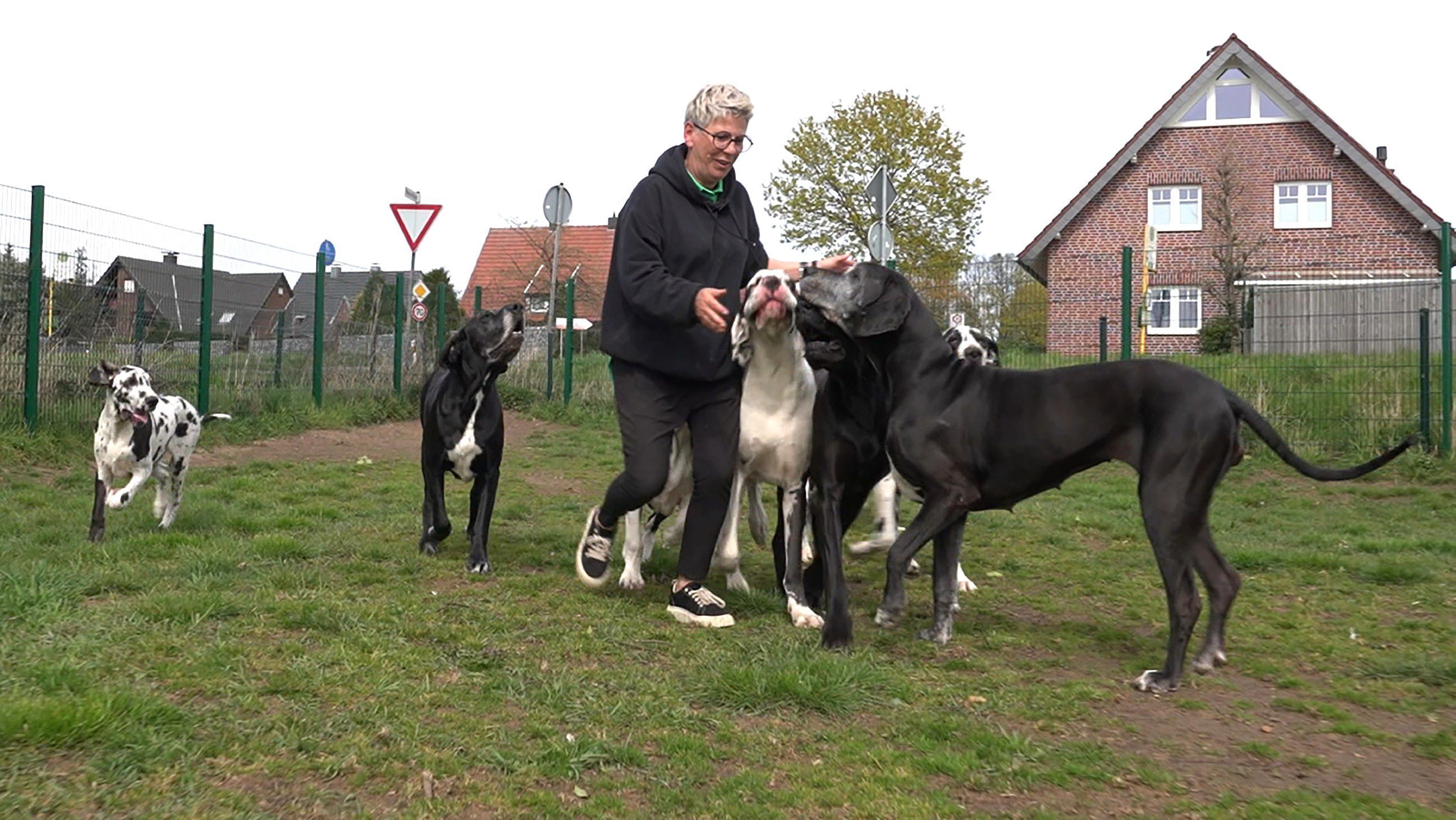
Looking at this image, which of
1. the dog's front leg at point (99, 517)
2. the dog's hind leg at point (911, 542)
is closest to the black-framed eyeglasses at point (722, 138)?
the dog's hind leg at point (911, 542)

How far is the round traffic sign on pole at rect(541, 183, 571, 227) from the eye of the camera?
17.3m

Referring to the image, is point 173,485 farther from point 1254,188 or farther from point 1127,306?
point 1254,188

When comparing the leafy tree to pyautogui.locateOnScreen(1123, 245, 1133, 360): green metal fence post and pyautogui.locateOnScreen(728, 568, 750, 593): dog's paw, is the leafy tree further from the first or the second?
pyautogui.locateOnScreen(728, 568, 750, 593): dog's paw

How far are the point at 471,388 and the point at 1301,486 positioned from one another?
290 inches

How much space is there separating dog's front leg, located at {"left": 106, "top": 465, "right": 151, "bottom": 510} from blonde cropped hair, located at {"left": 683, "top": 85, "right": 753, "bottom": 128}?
400 cm

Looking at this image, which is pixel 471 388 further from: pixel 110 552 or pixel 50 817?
pixel 50 817

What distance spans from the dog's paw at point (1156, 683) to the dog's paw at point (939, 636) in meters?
0.81

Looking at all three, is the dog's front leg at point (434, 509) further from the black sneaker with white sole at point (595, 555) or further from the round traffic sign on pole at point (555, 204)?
the round traffic sign on pole at point (555, 204)

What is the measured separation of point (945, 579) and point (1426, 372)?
818 centimetres

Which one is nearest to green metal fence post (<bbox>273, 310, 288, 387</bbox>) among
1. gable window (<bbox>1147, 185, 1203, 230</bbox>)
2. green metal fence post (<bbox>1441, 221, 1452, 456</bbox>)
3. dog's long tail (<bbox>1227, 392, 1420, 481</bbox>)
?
dog's long tail (<bbox>1227, 392, 1420, 481</bbox>)

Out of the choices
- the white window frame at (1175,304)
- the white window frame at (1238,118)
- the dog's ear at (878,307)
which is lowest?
the dog's ear at (878,307)

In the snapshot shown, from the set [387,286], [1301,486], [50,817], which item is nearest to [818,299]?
[50,817]

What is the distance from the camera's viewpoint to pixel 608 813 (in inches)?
107

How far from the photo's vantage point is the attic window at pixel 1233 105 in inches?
1163
